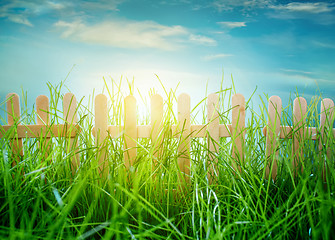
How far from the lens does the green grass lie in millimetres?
1253

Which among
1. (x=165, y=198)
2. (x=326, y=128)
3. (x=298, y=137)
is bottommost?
(x=165, y=198)

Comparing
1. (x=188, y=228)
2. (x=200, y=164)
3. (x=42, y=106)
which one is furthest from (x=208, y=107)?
(x=42, y=106)

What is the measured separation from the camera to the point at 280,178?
202 cm

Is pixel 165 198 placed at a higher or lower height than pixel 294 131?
lower

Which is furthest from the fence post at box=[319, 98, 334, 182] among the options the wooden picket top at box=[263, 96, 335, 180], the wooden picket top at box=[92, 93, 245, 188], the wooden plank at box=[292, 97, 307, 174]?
the wooden picket top at box=[92, 93, 245, 188]

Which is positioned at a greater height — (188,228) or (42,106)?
(42,106)

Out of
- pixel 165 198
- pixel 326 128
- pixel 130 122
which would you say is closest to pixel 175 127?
pixel 130 122

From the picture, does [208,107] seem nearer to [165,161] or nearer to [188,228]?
[165,161]

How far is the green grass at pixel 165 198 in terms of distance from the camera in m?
1.25

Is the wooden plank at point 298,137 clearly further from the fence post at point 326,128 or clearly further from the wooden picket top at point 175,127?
the wooden picket top at point 175,127

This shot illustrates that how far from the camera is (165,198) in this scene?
1.84 m

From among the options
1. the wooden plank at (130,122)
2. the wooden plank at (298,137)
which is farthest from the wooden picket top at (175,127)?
the wooden plank at (298,137)

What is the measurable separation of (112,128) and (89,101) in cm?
38

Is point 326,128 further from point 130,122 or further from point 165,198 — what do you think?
point 130,122
